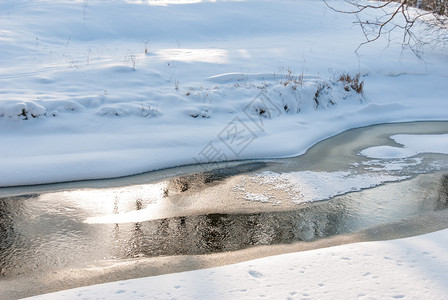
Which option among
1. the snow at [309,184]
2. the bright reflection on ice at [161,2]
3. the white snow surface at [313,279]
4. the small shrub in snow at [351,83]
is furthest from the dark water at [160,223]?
the bright reflection on ice at [161,2]

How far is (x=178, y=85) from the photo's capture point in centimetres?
930

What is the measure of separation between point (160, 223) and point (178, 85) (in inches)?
198

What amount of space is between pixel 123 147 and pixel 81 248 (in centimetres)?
296

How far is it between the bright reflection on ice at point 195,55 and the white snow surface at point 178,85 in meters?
0.03

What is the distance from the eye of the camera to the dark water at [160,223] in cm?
414

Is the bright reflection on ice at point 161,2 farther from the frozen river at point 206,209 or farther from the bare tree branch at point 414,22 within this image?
the frozen river at point 206,209

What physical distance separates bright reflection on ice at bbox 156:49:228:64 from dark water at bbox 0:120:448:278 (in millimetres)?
5307

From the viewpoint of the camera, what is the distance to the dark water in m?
4.14

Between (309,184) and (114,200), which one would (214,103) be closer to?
(309,184)

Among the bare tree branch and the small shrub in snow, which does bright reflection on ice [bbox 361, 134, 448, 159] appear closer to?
the bare tree branch

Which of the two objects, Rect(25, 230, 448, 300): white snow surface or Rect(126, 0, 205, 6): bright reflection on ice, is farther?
Rect(126, 0, 205, 6): bright reflection on ice

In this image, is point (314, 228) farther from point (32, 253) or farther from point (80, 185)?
point (80, 185)

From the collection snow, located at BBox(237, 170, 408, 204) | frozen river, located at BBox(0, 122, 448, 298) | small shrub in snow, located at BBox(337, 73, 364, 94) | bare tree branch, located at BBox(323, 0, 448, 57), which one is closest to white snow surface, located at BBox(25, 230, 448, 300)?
frozen river, located at BBox(0, 122, 448, 298)

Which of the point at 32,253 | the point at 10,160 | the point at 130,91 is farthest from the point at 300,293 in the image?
the point at 130,91
